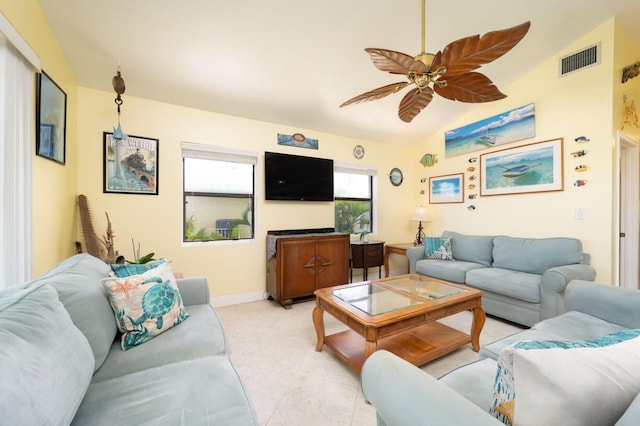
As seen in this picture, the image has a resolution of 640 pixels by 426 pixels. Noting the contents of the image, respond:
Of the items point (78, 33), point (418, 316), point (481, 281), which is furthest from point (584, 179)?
point (78, 33)

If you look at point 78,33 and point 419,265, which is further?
point 419,265

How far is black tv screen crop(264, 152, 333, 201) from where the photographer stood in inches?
130

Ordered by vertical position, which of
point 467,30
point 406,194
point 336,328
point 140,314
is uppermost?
point 467,30

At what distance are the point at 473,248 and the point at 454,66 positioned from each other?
2632 millimetres

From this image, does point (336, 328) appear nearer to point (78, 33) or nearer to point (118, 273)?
point (118, 273)

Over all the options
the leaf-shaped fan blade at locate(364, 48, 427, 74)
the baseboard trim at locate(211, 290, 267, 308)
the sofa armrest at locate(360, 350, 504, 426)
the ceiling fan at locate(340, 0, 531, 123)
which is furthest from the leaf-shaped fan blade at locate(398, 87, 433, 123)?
the baseboard trim at locate(211, 290, 267, 308)

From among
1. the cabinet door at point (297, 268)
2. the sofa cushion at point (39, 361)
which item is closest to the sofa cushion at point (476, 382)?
the sofa cushion at point (39, 361)

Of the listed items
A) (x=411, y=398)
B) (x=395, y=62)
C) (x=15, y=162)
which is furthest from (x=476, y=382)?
(x=15, y=162)

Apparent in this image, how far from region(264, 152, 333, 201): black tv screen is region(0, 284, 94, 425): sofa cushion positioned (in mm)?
2493

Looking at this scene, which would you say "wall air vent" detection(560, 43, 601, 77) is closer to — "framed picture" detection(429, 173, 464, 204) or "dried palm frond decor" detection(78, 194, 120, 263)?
"framed picture" detection(429, 173, 464, 204)

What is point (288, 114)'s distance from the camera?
324 centimetres

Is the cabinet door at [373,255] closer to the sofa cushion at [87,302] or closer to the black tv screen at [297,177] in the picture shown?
the black tv screen at [297,177]

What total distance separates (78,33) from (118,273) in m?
1.91

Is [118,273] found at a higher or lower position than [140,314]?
higher
